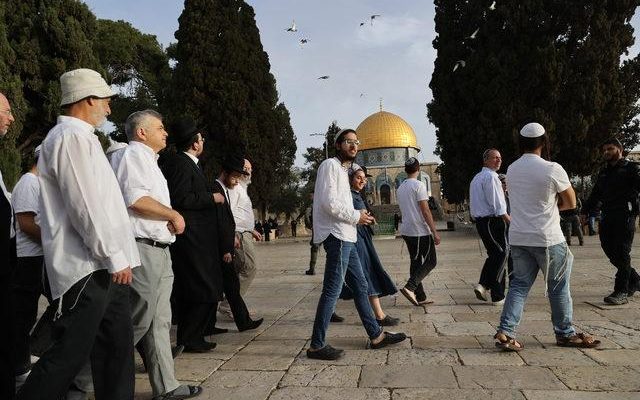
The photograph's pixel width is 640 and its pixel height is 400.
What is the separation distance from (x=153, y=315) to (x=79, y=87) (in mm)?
1315

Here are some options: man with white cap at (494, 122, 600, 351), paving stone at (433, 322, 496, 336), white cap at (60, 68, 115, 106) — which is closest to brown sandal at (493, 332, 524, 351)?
man with white cap at (494, 122, 600, 351)

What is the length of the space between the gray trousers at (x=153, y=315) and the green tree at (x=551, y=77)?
19.2m

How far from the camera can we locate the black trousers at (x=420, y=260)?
6.12m

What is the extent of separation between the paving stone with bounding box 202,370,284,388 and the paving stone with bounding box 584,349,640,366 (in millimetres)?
2202

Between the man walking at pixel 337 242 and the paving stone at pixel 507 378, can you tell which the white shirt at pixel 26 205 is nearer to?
the man walking at pixel 337 242

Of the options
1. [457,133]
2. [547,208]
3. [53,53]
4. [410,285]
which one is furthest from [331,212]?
[457,133]

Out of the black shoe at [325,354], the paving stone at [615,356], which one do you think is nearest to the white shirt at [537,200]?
the paving stone at [615,356]

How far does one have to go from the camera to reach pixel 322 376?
3.46m

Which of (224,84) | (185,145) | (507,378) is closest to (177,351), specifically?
(185,145)

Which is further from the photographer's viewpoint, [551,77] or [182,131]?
[551,77]

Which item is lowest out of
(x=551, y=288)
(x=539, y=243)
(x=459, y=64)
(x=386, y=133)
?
(x=551, y=288)

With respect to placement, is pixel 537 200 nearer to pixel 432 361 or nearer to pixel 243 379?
pixel 432 361

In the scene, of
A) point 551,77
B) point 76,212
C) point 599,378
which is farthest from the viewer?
point 551,77

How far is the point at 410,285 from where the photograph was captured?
6.07 m
